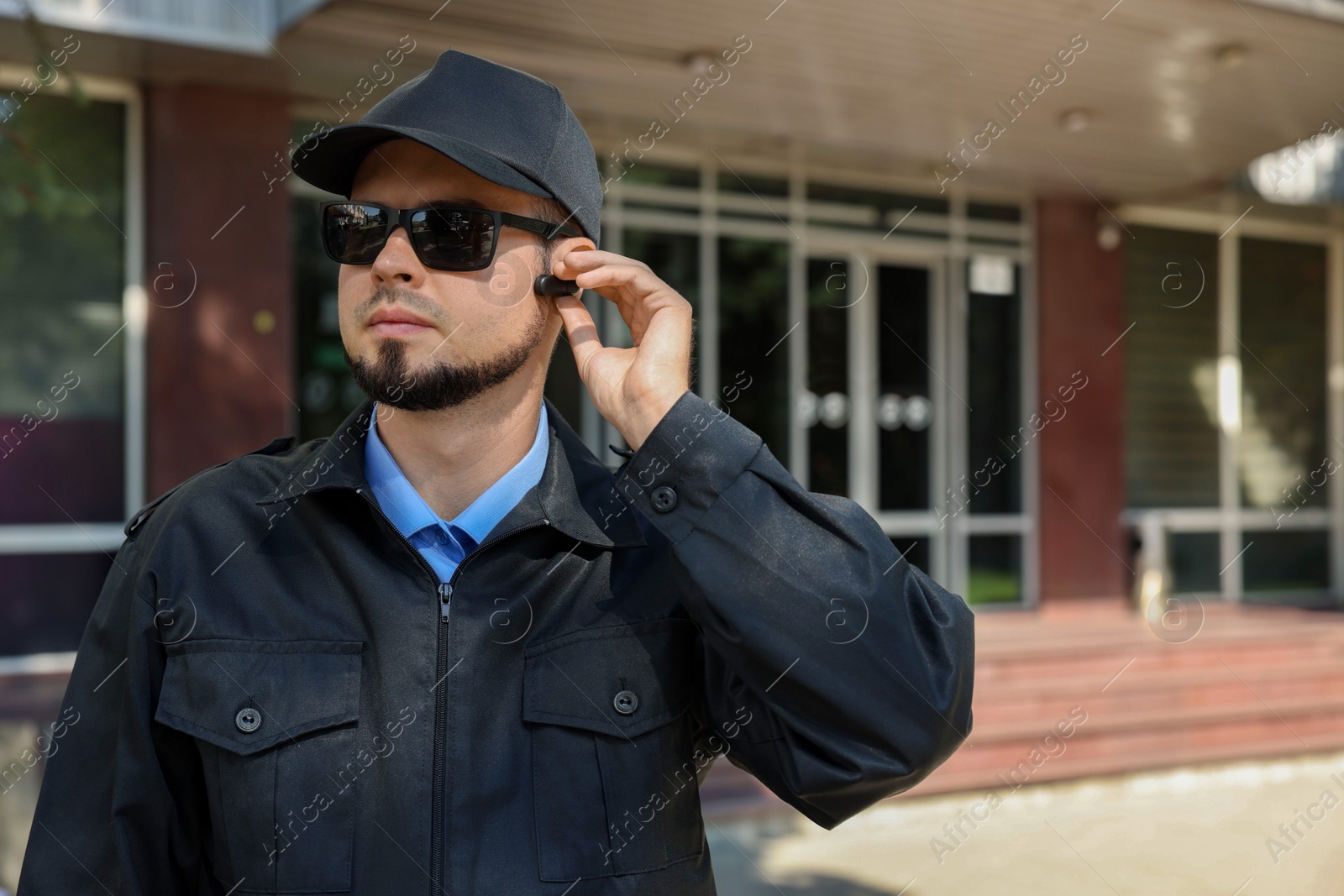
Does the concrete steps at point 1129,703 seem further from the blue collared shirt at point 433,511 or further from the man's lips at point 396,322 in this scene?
the man's lips at point 396,322

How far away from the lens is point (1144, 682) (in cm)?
786

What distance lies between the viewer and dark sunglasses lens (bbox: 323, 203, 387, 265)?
1.85m

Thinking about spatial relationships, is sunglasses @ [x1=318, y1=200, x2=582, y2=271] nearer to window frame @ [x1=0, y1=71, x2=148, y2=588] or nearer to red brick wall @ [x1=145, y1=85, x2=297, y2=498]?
red brick wall @ [x1=145, y1=85, x2=297, y2=498]

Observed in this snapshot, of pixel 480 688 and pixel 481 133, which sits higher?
pixel 481 133

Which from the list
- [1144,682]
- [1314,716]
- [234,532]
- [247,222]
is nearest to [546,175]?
[234,532]

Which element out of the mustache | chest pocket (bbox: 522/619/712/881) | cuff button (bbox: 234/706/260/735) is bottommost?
chest pocket (bbox: 522/619/712/881)

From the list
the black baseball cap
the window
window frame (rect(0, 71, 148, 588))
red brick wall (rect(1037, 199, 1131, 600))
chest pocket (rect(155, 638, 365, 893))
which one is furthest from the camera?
red brick wall (rect(1037, 199, 1131, 600))

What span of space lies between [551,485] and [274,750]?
0.54 metres

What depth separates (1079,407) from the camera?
1004 centimetres

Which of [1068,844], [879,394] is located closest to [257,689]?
[1068,844]

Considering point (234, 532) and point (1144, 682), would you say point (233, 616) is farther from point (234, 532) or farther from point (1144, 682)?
point (1144, 682)

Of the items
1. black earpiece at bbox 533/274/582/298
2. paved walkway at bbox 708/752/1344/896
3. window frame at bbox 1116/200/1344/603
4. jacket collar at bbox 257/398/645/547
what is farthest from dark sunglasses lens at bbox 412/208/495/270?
window frame at bbox 1116/200/1344/603

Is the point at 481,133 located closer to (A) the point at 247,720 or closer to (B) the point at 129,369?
(A) the point at 247,720

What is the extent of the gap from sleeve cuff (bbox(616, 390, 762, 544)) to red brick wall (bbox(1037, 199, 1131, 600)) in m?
8.71
